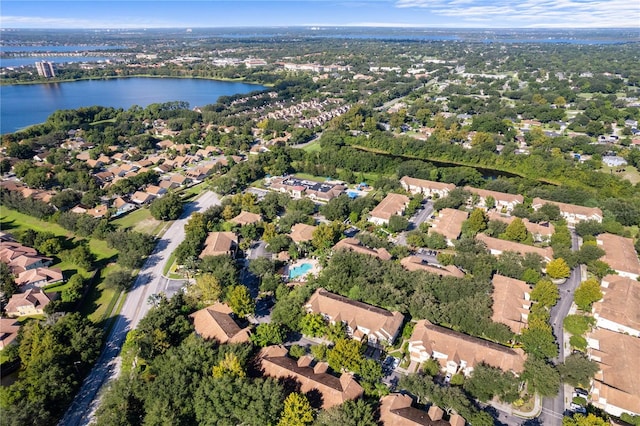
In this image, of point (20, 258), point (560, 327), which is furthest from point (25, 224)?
point (560, 327)

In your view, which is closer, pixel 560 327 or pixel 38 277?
pixel 560 327

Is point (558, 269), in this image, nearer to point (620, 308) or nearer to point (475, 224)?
point (620, 308)

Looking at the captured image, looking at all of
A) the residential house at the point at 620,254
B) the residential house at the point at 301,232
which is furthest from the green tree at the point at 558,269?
the residential house at the point at 301,232

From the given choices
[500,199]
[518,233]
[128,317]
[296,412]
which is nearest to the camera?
[296,412]

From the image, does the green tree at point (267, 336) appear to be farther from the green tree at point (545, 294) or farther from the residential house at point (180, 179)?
the residential house at point (180, 179)

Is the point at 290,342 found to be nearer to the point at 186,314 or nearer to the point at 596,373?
the point at 186,314

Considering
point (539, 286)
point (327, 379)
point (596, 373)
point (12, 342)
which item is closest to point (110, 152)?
point (12, 342)
